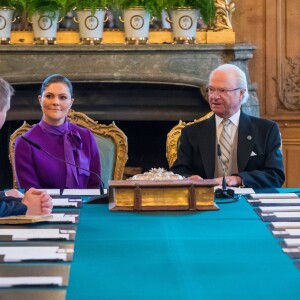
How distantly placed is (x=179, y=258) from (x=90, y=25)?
437cm

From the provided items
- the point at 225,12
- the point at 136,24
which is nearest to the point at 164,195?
the point at 136,24

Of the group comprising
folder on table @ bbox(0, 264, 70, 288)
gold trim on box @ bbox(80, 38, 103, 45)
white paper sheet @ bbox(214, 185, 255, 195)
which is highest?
gold trim on box @ bbox(80, 38, 103, 45)

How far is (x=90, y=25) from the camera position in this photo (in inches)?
268

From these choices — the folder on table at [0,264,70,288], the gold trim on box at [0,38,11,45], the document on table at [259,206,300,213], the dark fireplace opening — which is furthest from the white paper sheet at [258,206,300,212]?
the gold trim on box at [0,38,11,45]

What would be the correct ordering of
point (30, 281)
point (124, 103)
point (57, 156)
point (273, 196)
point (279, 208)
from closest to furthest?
point (30, 281) → point (279, 208) → point (273, 196) → point (57, 156) → point (124, 103)

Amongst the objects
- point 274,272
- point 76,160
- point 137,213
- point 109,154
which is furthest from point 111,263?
point 109,154

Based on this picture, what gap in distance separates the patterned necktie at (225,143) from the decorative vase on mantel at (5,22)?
2.56 meters

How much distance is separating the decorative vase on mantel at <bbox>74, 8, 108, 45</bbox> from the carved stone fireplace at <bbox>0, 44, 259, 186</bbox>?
0.12m

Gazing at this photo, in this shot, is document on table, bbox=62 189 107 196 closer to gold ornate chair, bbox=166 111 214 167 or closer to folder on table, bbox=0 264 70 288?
gold ornate chair, bbox=166 111 214 167

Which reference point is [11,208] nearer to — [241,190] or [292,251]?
[292,251]

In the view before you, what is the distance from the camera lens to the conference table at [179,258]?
2.25 metres

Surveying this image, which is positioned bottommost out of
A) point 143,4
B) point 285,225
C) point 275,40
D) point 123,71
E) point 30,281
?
point 285,225

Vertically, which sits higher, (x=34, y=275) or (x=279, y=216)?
(x=34, y=275)

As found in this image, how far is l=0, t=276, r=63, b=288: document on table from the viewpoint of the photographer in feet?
7.45
